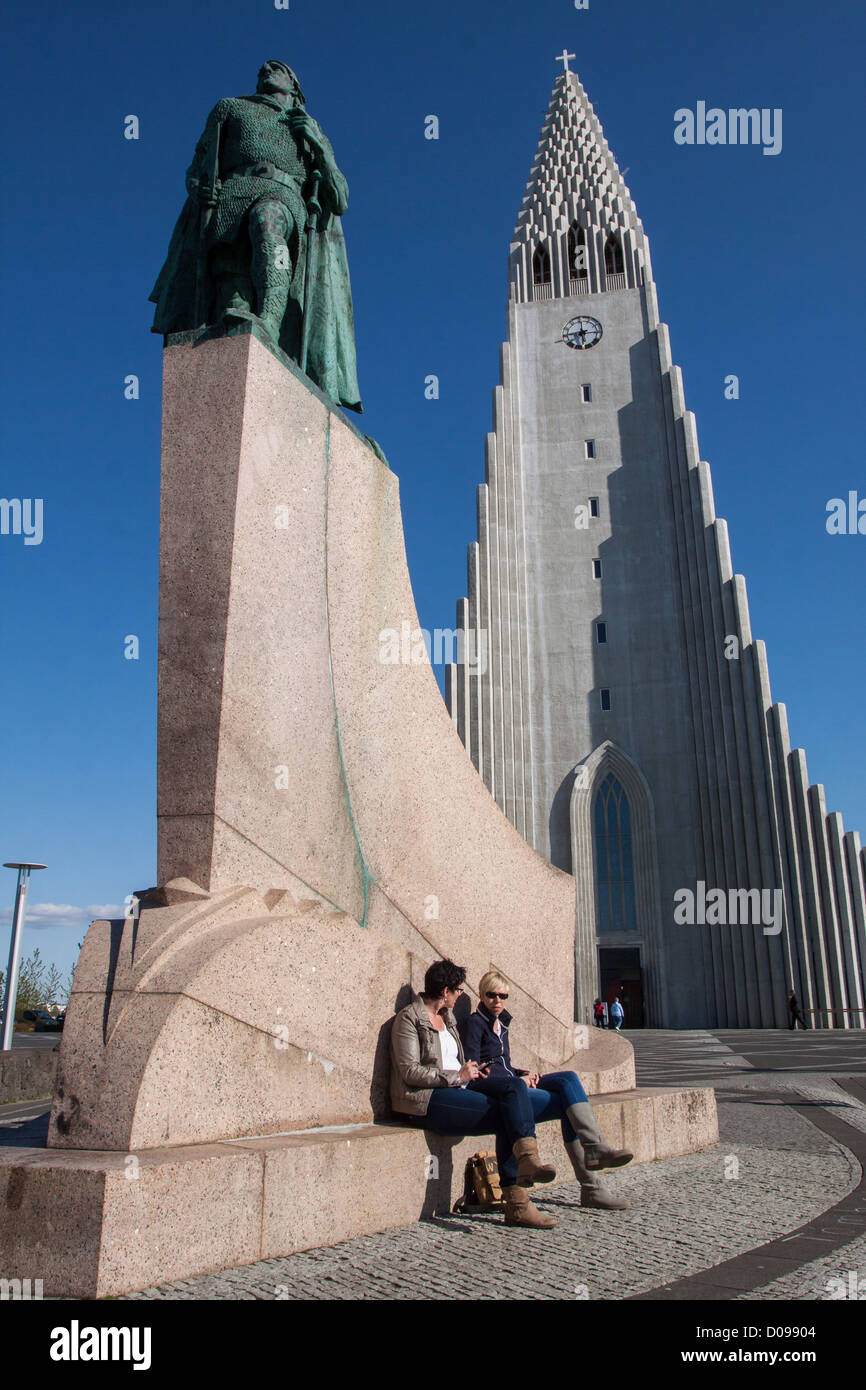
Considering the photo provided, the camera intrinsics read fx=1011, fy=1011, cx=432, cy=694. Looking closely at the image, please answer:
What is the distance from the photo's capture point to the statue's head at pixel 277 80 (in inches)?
257

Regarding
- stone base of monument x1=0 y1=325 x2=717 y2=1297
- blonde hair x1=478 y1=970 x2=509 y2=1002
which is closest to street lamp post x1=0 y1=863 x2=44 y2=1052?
stone base of monument x1=0 y1=325 x2=717 y2=1297

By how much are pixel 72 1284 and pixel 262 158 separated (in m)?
5.99

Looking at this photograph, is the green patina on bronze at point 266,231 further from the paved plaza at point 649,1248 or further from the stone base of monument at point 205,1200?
the paved plaza at point 649,1248

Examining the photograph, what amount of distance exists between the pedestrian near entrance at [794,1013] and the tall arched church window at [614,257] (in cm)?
2816

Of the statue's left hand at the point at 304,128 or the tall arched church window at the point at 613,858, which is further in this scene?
the tall arched church window at the point at 613,858

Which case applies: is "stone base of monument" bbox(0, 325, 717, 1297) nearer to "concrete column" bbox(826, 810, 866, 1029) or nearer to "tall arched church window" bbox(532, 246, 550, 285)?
"concrete column" bbox(826, 810, 866, 1029)

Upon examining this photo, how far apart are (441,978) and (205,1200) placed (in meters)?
1.67

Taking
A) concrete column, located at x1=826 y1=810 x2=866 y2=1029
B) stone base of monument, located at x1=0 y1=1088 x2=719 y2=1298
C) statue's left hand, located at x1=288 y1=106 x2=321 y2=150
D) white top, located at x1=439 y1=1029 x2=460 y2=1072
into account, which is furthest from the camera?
concrete column, located at x1=826 y1=810 x2=866 y2=1029

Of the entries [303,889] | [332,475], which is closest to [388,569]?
[332,475]

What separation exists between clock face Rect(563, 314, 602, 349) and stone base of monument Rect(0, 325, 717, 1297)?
35.5m

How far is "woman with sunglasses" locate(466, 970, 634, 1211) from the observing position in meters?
4.58

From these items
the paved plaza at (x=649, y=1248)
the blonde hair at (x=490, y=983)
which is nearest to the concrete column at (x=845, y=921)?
the paved plaza at (x=649, y=1248)

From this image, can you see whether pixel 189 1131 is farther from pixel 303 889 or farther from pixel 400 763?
pixel 400 763

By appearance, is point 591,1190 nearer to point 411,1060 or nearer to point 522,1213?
point 522,1213
